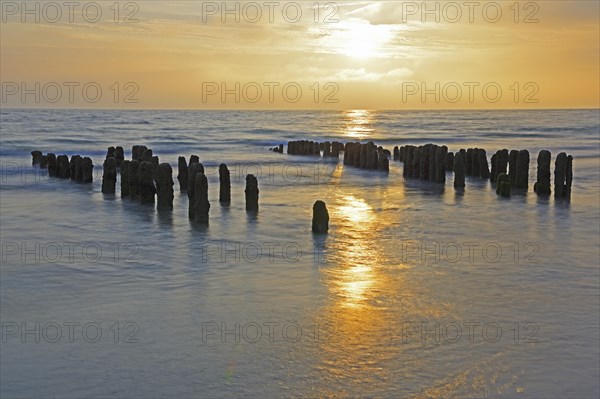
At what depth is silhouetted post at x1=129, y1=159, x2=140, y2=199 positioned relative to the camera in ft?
60.1

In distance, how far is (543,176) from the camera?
2034 cm

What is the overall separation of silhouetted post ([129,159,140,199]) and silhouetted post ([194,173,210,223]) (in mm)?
3564

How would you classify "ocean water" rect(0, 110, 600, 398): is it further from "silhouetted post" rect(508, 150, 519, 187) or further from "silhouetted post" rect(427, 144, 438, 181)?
A: "silhouetted post" rect(427, 144, 438, 181)


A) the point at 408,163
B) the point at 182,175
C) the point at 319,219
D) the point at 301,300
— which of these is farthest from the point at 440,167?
the point at 301,300

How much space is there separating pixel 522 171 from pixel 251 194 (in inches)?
348

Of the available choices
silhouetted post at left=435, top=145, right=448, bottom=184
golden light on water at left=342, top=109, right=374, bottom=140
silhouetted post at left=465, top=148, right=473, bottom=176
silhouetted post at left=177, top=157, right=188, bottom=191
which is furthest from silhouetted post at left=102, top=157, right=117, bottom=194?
golden light on water at left=342, top=109, right=374, bottom=140

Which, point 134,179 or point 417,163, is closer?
point 134,179

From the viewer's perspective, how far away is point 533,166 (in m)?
32.7

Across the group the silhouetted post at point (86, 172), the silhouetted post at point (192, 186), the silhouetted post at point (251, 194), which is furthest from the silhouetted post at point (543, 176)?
the silhouetted post at point (86, 172)

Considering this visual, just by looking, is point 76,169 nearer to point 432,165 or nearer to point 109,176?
point 109,176

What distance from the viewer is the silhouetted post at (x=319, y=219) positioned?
1395cm

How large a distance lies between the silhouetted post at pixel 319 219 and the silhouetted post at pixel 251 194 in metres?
3.18

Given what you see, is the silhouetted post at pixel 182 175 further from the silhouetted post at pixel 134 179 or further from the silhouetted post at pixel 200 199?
the silhouetted post at pixel 200 199

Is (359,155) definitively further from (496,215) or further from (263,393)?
(263,393)
